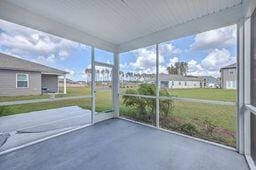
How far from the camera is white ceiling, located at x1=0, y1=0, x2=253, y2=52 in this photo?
2.71 meters

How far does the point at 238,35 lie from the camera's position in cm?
276

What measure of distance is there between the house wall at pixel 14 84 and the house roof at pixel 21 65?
93mm

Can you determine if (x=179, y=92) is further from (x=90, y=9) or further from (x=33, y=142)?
(x=33, y=142)

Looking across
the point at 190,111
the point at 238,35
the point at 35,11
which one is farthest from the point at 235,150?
the point at 35,11

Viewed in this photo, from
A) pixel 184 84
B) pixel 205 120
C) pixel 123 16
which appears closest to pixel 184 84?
pixel 184 84

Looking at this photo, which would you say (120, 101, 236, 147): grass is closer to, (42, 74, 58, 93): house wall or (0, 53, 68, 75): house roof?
(42, 74, 58, 93): house wall

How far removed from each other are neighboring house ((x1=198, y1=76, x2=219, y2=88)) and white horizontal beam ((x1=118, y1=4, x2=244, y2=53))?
43.6 inches

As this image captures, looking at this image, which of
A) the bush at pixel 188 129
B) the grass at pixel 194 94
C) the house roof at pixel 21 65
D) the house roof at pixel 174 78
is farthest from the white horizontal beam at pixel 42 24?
the bush at pixel 188 129

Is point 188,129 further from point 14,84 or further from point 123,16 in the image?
point 14,84

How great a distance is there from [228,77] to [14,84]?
456 cm

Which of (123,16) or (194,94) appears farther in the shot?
(194,94)

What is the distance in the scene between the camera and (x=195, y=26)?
3.37 m

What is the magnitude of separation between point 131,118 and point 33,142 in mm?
2976

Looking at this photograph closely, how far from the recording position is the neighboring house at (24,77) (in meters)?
2.99
